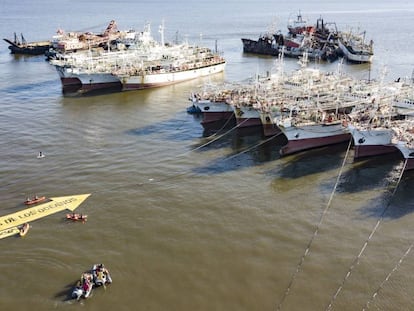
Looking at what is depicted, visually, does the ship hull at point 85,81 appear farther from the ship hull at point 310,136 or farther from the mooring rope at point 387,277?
the mooring rope at point 387,277

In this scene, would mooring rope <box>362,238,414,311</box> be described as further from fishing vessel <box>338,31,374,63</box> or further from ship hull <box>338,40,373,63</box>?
fishing vessel <box>338,31,374,63</box>

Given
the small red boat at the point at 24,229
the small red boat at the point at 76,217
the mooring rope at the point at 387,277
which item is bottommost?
the mooring rope at the point at 387,277

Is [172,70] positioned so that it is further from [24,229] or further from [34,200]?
[24,229]

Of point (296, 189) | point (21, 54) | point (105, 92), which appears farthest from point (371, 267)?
point (21, 54)

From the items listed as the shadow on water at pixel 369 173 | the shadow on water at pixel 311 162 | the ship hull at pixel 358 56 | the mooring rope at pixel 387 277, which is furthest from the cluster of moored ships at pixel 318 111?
the ship hull at pixel 358 56

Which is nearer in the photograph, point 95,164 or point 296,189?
point 296,189

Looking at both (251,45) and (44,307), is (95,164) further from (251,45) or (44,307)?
(251,45)
